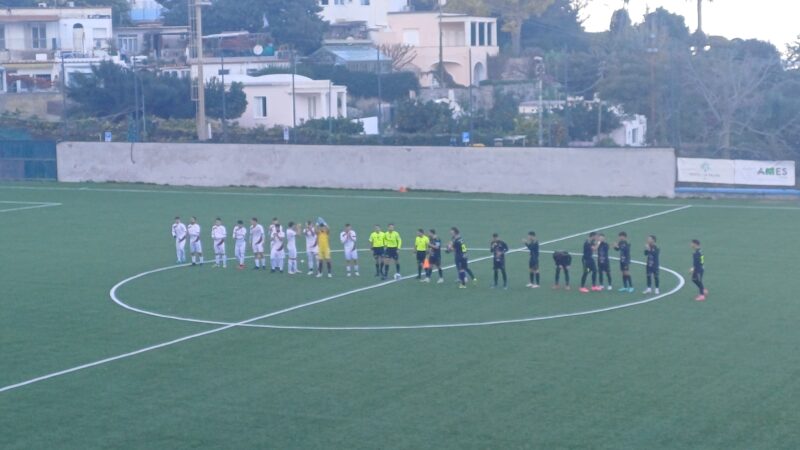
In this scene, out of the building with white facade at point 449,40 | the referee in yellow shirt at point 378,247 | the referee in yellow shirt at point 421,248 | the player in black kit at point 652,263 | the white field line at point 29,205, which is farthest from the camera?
the building with white facade at point 449,40

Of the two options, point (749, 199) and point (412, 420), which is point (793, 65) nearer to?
point (749, 199)

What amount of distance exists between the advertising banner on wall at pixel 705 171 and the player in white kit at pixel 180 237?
844 inches

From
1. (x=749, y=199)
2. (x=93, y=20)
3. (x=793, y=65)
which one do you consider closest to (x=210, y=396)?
(x=749, y=199)

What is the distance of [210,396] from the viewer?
768 inches

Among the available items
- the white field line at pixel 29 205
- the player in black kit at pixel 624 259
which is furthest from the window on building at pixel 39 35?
the player in black kit at pixel 624 259

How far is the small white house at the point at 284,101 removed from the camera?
227ft

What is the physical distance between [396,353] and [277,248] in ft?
32.8

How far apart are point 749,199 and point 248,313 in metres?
25.6

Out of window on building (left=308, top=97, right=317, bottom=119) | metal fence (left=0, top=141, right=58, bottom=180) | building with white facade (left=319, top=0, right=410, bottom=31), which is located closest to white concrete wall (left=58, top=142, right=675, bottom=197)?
metal fence (left=0, top=141, right=58, bottom=180)

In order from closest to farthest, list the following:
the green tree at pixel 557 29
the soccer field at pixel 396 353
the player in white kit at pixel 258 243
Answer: the soccer field at pixel 396 353, the player in white kit at pixel 258 243, the green tree at pixel 557 29

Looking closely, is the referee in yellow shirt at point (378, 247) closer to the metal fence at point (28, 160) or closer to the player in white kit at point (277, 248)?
the player in white kit at point (277, 248)

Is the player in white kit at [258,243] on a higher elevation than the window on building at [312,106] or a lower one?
lower

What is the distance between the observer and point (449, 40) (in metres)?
88.8

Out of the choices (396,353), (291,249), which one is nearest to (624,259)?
(396,353)
